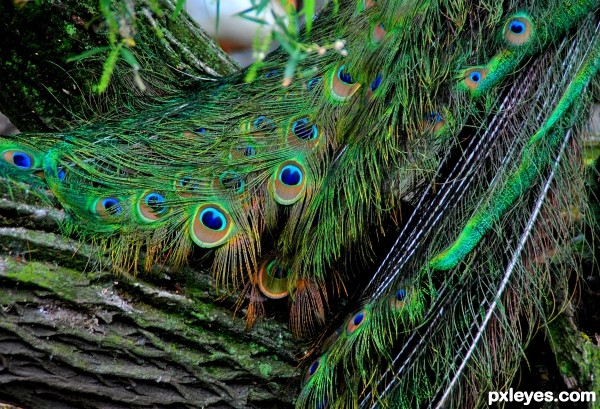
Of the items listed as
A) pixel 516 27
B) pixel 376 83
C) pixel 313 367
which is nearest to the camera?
pixel 313 367

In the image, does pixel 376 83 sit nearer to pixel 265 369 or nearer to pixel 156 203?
pixel 156 203

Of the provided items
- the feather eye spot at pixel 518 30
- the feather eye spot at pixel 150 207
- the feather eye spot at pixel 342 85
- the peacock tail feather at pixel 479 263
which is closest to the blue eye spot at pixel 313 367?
the peacock tail feather at pixel 479 263

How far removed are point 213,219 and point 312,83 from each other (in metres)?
0.62

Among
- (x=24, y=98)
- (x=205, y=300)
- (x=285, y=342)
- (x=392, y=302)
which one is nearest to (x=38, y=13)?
(x=24, y=98)

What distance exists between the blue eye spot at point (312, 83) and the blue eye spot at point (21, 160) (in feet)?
3.07

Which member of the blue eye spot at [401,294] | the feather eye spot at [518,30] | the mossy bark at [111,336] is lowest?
the mossy bark at [111,336]

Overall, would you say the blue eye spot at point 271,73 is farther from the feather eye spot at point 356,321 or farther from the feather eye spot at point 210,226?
the feather eye spot at point 356,321

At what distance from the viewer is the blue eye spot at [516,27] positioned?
242cm

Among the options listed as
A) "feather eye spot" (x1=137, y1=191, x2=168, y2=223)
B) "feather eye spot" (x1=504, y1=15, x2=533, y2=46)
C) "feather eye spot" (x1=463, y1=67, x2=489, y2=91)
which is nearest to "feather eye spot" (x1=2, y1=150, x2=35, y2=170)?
"feather eye spot" (x1=137, y1=191, x2=168, y2=223)

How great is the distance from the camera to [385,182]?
2.22m

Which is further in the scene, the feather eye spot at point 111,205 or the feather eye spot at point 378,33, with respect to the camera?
the feather eye spot at point 378,33

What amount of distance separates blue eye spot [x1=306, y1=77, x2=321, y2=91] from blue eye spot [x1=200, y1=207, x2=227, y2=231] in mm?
570

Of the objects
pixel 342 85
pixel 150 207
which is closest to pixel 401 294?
pixel 342 85

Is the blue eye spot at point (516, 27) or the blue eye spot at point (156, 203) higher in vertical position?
the blue eye spot at point (516, 27)
